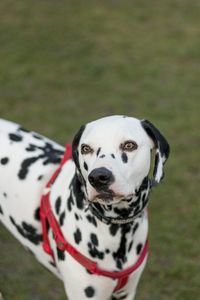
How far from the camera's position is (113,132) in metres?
2.71

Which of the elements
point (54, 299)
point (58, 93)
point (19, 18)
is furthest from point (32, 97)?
point (54, 299)

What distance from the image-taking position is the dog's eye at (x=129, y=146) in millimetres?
2687

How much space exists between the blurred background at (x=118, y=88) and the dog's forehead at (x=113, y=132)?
5.48 feet

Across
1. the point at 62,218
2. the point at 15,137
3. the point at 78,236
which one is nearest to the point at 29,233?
the point at 62,218

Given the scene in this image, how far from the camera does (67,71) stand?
7207mm

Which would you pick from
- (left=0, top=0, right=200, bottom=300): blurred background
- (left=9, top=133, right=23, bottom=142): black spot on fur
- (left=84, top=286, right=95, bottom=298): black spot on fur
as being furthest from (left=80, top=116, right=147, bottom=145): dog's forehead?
(left=0, top=0, right=200, bottom=300): blurred background

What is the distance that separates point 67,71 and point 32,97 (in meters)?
0.74

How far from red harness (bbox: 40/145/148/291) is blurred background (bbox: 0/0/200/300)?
966mm

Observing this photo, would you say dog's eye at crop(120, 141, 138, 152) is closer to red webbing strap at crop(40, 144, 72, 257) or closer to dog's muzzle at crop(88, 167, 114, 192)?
dog's muzzle at crop(88, 167, 114, 192)

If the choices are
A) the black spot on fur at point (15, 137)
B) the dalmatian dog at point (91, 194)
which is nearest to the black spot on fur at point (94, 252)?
the dalmatian dog at point (91, 194)

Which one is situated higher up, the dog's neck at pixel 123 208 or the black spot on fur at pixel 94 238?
the dog's neck at pixel 123 208

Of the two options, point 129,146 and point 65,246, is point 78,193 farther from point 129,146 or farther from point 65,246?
point 129,146

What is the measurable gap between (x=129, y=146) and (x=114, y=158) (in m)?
0.10

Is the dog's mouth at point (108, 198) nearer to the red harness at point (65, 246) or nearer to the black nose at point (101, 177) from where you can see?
the black nose at point (101, 177)
